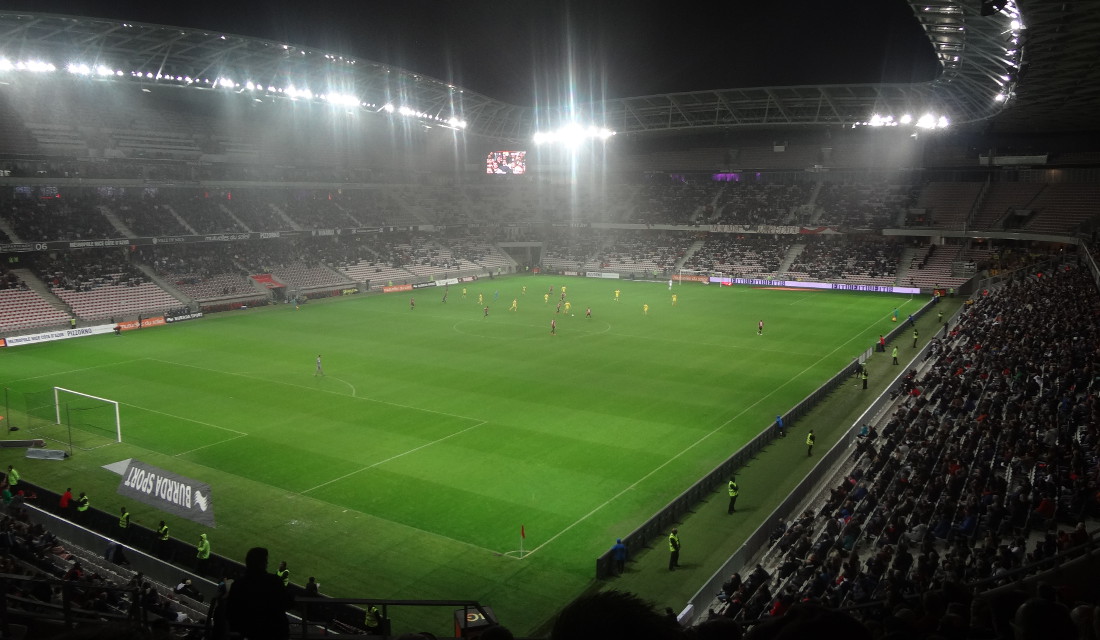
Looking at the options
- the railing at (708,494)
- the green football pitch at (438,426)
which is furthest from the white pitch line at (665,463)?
the railing at (708,494)

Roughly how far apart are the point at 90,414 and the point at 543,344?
24.9 metres

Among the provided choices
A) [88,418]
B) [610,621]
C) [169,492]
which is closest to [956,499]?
[610,621]

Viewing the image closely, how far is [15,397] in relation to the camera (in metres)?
35.7

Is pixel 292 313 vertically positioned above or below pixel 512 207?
below

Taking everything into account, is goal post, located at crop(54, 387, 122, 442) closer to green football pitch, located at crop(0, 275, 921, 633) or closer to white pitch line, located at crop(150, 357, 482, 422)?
green football pitch, located at crop(0, 275, 921, 633)

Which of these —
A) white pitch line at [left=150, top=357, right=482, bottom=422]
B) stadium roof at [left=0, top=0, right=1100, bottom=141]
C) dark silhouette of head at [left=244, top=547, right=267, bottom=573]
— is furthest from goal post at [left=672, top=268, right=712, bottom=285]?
dark silhouette of head at [left=244, top=547, right=267, bottom=573]

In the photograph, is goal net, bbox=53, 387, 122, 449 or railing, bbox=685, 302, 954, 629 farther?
goal net, bbox=53, 387, 122, 449

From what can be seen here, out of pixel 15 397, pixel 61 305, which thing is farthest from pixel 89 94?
pixel 15 397

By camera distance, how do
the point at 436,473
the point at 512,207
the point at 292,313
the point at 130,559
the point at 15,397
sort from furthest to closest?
the point at 512,207 < the point at 292,313 < the point at 15,397 < the point at 436,473 < the point at 130,559

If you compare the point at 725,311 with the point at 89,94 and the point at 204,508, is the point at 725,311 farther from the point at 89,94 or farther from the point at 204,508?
the point at 89,94

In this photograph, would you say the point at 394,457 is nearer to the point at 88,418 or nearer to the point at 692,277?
the point at 88,418

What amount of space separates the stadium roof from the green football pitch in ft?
57.8

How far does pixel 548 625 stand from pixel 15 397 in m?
31.7

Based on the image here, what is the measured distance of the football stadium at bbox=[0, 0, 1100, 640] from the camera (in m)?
15.9
